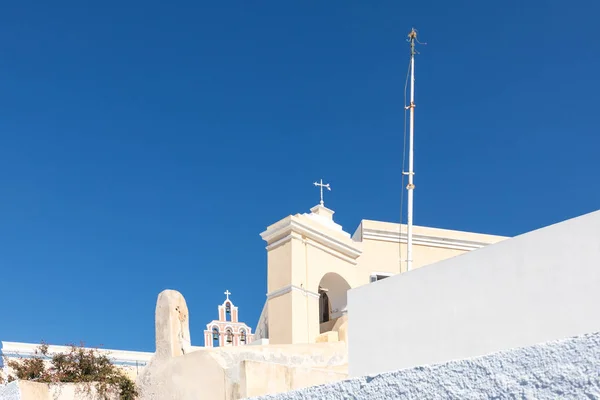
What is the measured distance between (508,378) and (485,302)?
373cm

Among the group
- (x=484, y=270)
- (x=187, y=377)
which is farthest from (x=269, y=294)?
(x=484, y=270)

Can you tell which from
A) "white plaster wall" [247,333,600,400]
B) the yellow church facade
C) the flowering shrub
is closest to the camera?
"white plaster wall" [247,333,600,400]

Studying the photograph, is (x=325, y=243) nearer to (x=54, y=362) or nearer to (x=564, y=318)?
(x=54, y=362)

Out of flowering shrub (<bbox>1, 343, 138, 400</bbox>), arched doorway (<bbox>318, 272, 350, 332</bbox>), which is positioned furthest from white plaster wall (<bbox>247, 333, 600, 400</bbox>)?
arched doorway (<bbox>318, 272, 350, 332</bbox>)

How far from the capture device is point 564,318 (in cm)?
650

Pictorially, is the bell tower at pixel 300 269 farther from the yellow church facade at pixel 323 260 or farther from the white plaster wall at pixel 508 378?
the white plaster wall at pixel 508 378

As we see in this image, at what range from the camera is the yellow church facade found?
16172 mm

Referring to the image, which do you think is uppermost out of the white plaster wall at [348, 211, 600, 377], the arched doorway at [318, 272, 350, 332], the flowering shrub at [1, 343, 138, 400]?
the arched doorway at [318, 272, 350, 332]

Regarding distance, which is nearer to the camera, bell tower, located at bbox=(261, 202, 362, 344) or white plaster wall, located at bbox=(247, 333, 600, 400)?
white plaster wall, located at bbox=(247, 333, 600, 400)

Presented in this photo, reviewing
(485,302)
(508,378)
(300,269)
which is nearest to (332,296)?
(300,269)

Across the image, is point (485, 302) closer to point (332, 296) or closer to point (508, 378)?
point (508, 378)

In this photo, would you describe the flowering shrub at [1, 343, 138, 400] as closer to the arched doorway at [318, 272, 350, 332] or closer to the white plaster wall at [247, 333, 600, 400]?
the arched doorway at [318, 272, 350, 332]

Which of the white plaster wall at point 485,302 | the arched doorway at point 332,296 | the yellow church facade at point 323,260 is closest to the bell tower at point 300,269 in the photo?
the yellow church facade at point 323,260

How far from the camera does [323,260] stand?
17.0 meters
